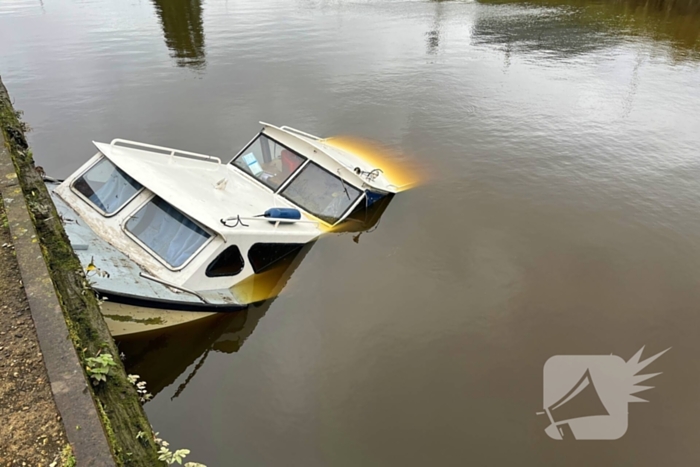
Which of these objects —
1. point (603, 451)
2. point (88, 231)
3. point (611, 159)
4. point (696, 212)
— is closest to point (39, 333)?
point (88, 231)

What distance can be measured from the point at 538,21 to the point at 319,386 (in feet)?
89.0

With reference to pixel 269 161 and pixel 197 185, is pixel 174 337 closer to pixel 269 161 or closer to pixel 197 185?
pixel 197 185

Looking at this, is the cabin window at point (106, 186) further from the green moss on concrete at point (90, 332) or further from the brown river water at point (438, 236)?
the brown river water at point (438, 236)

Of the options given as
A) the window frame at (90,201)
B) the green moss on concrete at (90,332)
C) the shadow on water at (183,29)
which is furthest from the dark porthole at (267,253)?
the shadow on water at (183,29)

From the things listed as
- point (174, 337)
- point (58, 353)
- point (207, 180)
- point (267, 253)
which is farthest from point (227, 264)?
point (58, 353)

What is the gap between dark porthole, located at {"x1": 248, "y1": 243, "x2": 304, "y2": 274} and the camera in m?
8.28

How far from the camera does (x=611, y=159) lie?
13609 millimetres

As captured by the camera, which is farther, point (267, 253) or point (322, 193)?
point (322, 193)

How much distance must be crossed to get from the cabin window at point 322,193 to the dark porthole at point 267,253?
1319mm

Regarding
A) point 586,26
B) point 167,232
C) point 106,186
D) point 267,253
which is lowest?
point 267,253

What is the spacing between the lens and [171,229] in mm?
7703

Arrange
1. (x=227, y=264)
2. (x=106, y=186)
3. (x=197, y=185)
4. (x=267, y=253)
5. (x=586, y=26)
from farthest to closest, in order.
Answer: (x=586, y=26), (x=197, y=185), (x=267, y=253), (x=106, y=186), (x=227, y=264)

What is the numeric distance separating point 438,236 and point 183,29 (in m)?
22.2

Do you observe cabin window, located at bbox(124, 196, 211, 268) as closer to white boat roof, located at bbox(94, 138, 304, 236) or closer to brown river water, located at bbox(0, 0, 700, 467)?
white boat roof, located at bbox(94, 138, 304, 236)
